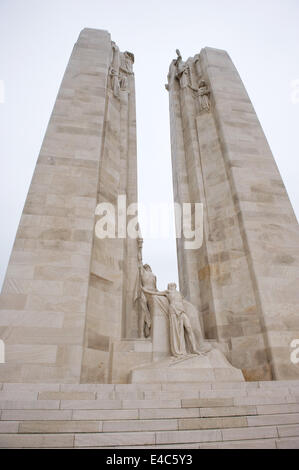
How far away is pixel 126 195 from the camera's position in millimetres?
11055

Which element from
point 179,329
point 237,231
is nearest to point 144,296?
→ point 179,329

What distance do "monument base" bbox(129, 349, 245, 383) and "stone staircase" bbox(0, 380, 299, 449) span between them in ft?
4.18

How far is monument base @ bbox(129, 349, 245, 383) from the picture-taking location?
21.3 ft

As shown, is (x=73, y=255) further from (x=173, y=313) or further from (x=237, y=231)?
(x=237, y=231)

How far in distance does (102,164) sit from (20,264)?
186 inches

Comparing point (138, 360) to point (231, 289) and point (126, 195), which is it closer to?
point (231, 289)

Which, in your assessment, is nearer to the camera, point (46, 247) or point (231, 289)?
point (46, 247)

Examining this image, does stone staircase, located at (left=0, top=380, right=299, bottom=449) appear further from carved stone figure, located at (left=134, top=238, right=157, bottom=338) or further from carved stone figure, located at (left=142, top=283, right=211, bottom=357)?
carved stone figure, located at (left=134, top=238, right=157, bottom=338)

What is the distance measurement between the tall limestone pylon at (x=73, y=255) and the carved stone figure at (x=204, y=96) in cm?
382

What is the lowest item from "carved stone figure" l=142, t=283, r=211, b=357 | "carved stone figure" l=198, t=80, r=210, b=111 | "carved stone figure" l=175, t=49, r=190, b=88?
"carved stone figure" l=142, t=283, r=211, b=357

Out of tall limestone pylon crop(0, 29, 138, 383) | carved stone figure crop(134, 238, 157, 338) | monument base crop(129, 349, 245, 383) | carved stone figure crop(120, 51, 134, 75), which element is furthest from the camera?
carved stone figure crop(120, 51, 134, 75)

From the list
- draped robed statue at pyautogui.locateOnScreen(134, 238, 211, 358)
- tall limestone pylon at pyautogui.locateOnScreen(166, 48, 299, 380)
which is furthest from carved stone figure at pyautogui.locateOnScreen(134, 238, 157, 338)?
tall limestone pylon at pyautogui.locateOnScreen(166, 48, 299, 380)
